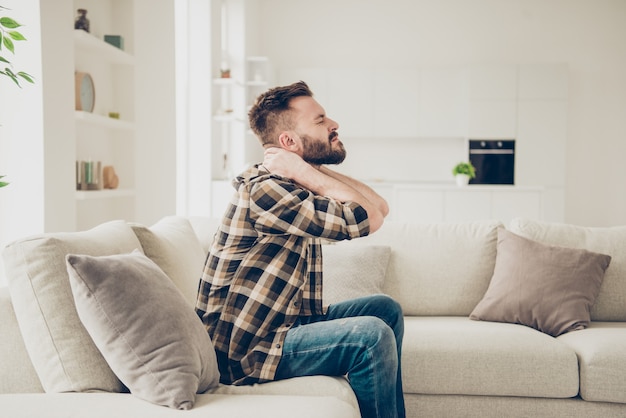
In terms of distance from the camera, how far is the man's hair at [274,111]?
204cm

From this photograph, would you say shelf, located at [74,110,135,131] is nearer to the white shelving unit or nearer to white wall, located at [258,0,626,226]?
the white shelving unit

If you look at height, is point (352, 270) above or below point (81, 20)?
below

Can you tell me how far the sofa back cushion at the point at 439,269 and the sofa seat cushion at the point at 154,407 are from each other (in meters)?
1.38

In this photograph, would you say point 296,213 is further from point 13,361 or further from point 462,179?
point 462,179

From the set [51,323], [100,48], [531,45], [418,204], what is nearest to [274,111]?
[51,323]

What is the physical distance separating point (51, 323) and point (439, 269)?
5.86 feet

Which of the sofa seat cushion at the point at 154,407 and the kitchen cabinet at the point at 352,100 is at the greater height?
the kitchen cabinet at the point at 352,100

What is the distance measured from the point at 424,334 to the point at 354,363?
85 centimetres

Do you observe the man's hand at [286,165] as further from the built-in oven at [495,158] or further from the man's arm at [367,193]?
the built-in oven at [495,158]

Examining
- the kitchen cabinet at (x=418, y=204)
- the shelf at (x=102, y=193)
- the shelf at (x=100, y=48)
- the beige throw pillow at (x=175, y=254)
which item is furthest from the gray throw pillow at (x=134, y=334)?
the kitchen cabinet at (x=418, y=204)

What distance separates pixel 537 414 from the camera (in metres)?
A: 2.43

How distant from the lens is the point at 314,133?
2037 millimetres

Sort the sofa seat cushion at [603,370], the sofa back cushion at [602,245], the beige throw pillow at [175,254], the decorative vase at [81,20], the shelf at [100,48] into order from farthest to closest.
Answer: the decorative vase at [81,20], the shelf at [100,48], the sofa back cushion at [602,245], the sofa seat cushion at [603,370], the beige throw pillow at [175,254]

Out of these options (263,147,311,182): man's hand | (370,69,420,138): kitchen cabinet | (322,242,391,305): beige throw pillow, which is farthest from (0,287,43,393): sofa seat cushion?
(370,69,420,138): kitchen cabinet
